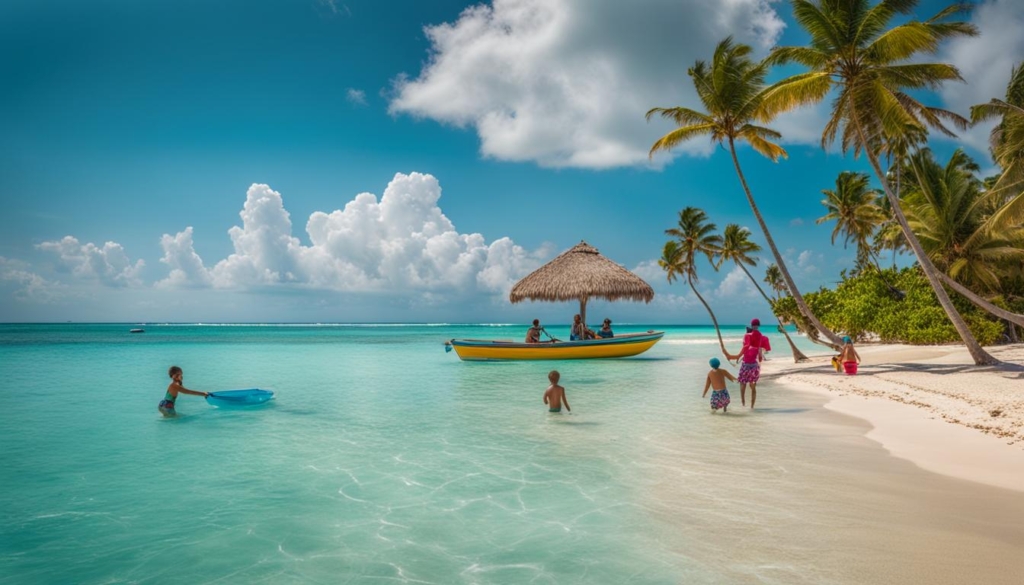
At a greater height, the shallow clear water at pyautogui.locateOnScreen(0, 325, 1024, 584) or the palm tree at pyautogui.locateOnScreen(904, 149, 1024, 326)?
the palm tree at pyautogui.locateOnScreen(904, 149, 1024, 326)

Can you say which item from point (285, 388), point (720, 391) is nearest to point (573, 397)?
point (720, 391)

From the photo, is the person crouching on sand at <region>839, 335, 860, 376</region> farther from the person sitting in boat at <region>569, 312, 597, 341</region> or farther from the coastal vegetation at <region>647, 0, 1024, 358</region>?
the person sitting in boat at <region>569, 312, 597, 341</region>

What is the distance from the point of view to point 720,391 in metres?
8.73

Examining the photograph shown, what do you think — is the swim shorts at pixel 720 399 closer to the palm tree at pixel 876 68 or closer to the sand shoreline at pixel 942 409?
the sand shoreline at pixel 942 409

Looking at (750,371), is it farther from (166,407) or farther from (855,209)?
(855,209)

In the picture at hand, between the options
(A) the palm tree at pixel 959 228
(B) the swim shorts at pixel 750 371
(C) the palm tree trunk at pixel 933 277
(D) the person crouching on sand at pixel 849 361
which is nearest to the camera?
(B) the swim shorts at pixel 750 371

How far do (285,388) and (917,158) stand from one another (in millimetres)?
22541

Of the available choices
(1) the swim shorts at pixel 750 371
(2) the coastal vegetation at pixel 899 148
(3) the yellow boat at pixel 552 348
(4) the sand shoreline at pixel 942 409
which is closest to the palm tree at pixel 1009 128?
(2) the coastal vegetation at pixel 899 148

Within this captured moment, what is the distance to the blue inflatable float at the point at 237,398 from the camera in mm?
10058

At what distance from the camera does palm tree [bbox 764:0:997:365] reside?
11938mm

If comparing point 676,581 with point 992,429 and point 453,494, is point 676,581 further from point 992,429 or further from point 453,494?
point 992,429

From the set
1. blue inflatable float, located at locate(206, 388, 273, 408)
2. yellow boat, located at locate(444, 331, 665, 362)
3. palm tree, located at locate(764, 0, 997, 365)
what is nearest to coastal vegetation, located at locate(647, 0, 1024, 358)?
palm tree, located at locate(764, 0, 997, 365)

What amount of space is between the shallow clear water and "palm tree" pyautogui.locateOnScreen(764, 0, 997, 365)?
661 cm

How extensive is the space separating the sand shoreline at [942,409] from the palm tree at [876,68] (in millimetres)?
1824
